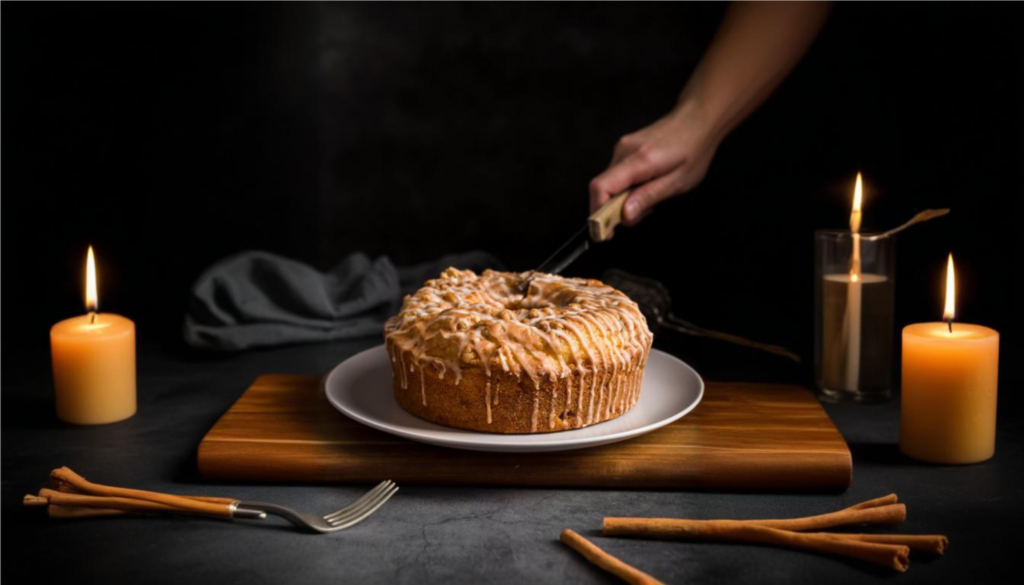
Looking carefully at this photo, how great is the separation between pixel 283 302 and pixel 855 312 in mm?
1772

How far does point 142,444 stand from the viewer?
2.35 meters

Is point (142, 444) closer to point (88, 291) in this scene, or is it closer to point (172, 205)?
point (88, 291)

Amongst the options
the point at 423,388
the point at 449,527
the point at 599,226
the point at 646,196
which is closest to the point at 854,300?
the point at 599,226

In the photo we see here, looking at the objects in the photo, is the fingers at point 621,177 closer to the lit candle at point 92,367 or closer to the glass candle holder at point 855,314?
the glass candle holder at point 855,314

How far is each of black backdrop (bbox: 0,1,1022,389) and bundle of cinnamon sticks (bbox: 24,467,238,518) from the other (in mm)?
1344

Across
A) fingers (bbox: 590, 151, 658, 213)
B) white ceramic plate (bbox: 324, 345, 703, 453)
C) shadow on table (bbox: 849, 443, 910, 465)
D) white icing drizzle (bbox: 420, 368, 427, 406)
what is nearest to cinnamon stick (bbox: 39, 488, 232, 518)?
white ceramic plate (bbox: 324, 345, 703, 453)

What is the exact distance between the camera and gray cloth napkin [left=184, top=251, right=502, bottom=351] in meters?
3.16

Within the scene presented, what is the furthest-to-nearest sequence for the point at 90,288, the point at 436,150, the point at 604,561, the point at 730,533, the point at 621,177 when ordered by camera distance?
1. the point at 436,150
2. the point at 621,177
3. the point at 90,288
4. the point at 730,533
5. the point at 604,561

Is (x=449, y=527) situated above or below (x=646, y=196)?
below

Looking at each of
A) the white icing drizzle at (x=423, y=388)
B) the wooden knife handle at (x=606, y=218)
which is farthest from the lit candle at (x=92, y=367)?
the wooden knife handle at (x=606, y=218)

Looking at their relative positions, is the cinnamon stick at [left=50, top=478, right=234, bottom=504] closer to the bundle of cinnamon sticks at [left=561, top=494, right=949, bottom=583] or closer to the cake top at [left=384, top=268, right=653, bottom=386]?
the cake top at [left=384, top=268, right=653, bottom=386]

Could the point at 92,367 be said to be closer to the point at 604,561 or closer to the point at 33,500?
the point at 33,500

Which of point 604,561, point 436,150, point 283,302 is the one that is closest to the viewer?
point 604,561

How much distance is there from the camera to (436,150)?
12.4ft
